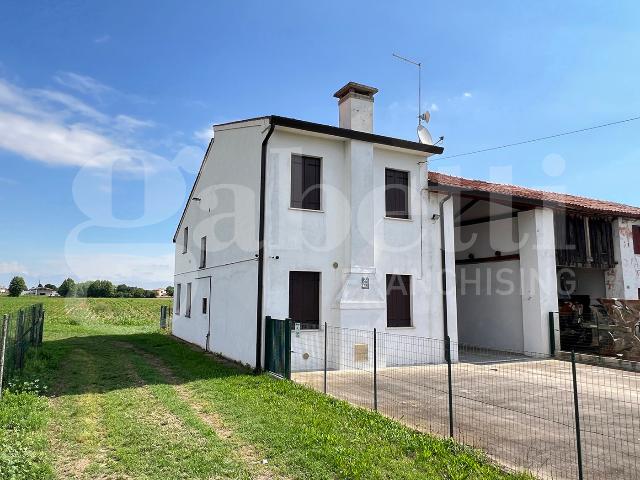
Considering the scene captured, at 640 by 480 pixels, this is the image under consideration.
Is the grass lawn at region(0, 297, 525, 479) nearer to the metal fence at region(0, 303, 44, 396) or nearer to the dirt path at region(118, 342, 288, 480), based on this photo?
the dirt path at region(118, 342, 288, 480)

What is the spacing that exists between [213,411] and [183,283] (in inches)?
561

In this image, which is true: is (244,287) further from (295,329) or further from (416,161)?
(416,161)

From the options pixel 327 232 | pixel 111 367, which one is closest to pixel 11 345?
pixel 111 367

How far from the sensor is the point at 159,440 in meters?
5.86

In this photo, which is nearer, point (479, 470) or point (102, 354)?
point (479, 470)

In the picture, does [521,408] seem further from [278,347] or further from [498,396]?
[278,347]

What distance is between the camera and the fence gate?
9.82m

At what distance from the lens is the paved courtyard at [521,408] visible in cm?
541

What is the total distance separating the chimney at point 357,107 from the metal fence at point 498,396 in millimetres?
6177

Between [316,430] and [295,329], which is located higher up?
[295,329]

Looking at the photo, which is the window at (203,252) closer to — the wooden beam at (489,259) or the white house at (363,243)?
the white house at (363,243)

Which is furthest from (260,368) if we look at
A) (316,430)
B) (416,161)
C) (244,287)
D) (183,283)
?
(183,283)

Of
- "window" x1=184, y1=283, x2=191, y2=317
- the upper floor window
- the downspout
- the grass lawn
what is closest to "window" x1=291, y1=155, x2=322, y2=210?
the downspout

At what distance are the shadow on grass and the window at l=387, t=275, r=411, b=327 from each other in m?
4.46
